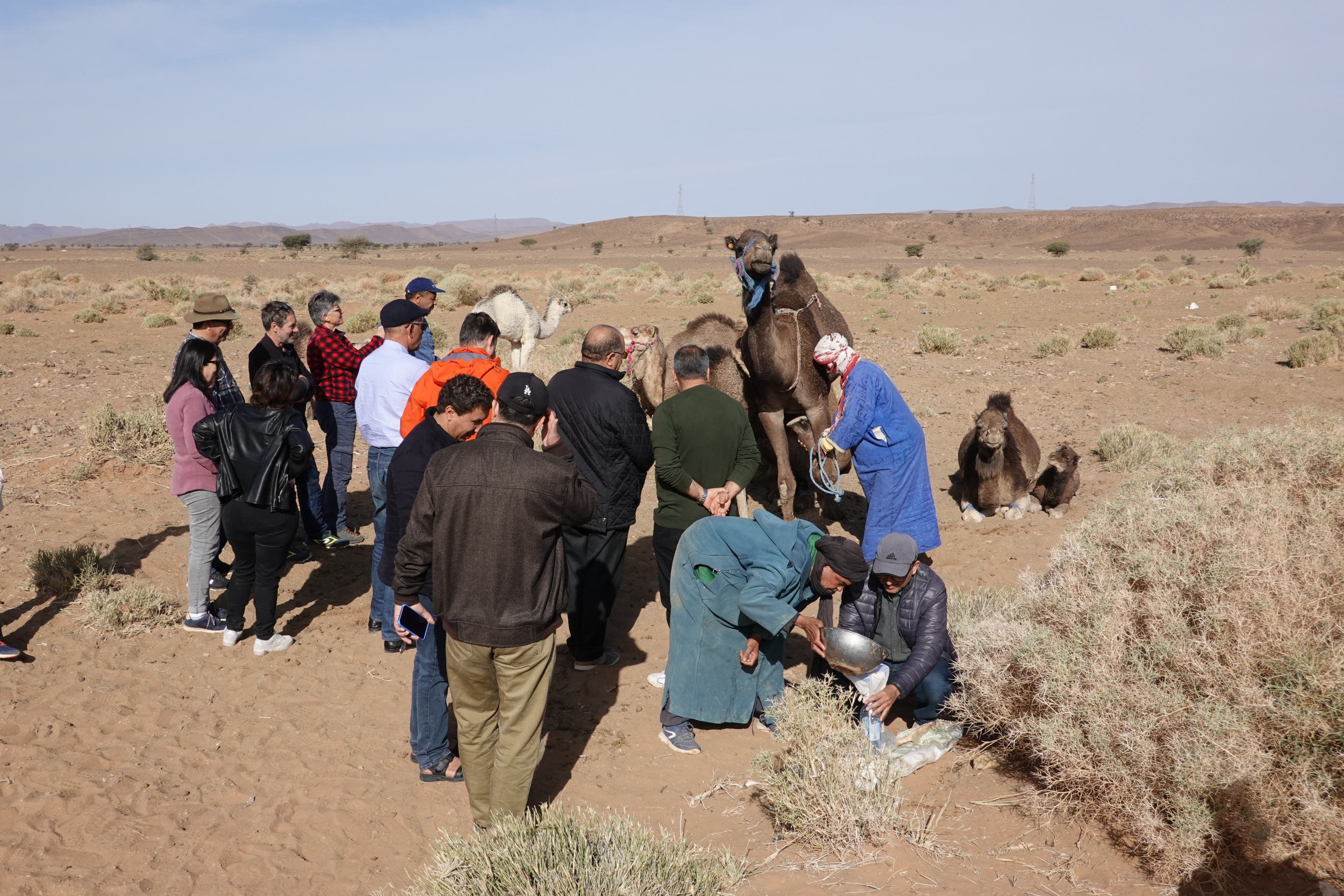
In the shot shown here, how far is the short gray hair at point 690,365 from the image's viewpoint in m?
5.38

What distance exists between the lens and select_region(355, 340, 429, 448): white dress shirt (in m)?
6.02

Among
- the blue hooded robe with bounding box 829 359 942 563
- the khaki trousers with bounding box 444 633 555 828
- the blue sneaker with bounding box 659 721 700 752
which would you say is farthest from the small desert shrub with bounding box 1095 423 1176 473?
the khaki trousers with bounding box 444 633 555 828

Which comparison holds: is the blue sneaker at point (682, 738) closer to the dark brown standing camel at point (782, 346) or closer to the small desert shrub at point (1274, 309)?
the dark brown standing camel at point (782, 346)

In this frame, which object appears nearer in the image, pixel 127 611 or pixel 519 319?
pixel 127 611

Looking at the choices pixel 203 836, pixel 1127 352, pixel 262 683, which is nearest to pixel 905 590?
pixel 203 836

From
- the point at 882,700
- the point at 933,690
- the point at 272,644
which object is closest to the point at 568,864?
the point at 882,700

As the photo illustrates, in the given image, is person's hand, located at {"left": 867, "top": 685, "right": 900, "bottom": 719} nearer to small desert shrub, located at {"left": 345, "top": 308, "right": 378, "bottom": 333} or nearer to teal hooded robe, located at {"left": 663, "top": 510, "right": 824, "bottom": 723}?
teal hooded robe, located at {"left": 663, "top": 510, "right": 824, "bottom": 723}

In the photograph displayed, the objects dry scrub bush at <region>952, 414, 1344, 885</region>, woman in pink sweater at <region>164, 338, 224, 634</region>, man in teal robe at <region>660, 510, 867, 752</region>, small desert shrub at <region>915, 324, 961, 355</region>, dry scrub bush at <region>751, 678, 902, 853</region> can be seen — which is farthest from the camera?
small desert shrub at <region>915, 324, 961, 355</region>

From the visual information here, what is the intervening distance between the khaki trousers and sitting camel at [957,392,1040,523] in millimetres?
5533

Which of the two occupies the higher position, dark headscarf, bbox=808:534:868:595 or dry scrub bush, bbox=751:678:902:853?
dark headscarf, bbox=808:534:868:595

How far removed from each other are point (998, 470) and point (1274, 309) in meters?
16.7

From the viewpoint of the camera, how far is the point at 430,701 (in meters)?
4.43

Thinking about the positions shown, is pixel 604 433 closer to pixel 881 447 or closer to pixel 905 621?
pixel 881 447

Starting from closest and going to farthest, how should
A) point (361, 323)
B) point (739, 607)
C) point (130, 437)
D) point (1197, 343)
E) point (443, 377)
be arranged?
1. point (739, 607)
2. point (443, 377)
3. point (130, 437)
4. point (1197, 343)
5. point (361, 323)
